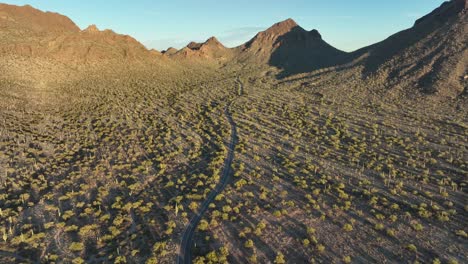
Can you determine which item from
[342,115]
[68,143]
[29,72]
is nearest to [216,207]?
[68,143]

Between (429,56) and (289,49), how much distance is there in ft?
272

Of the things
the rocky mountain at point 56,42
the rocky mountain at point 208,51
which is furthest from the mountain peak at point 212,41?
the rocky mountain at point 56,42

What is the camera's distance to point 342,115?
67.9 meters

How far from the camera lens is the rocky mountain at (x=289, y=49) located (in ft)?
496

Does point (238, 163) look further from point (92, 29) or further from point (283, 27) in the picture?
point (283, 27)

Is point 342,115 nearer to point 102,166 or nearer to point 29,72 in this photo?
point 102,166

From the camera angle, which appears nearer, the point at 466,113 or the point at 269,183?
the point at 269,183

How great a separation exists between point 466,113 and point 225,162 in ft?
162

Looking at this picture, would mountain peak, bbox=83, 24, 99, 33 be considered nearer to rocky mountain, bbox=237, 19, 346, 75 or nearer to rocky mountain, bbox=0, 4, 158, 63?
rocky mountain, bbox=0, 4, 158, 63

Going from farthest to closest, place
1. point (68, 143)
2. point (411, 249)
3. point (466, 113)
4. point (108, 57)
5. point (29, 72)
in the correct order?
point (108, 57) < point (29, 72) < point (466, 113) < point (68, 143) < point (411, 249)

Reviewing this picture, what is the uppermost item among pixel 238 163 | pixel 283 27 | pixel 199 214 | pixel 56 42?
pixel 283 27

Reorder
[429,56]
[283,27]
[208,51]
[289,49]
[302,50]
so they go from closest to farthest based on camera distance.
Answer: [429,56] < [302,50] < [289,49] < [208,51] < [283,27]

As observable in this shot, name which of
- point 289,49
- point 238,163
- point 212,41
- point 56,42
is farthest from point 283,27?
point 238,163

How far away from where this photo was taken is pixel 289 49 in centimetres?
17125
